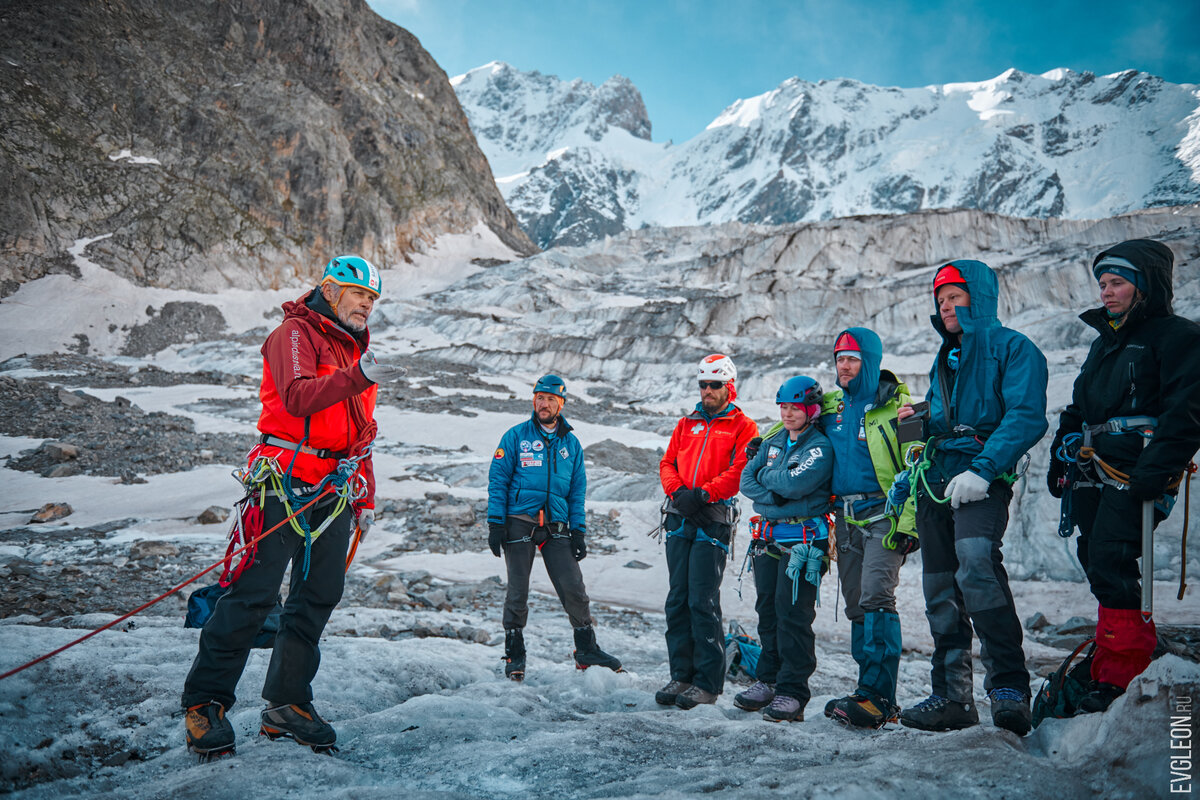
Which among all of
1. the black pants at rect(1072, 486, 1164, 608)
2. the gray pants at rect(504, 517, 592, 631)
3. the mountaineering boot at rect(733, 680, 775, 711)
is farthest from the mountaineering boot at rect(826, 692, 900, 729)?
the gray pants at rect(504, 517, 592, 631)

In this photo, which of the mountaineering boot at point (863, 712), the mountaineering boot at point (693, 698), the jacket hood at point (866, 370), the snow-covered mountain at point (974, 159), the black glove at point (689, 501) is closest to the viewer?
the mountaineering boot at point (863, 712)

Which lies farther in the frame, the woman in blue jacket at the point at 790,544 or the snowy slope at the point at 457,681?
the woman in blue jacket at the point at 790,544

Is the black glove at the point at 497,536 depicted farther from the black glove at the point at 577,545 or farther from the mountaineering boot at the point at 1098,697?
the mountaineering boot at the point at 1098,697

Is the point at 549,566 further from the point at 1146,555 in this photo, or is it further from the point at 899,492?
the point at 1146,555

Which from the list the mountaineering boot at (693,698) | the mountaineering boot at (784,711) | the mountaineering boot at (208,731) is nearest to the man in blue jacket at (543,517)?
the mountaineering boot at (693,698)

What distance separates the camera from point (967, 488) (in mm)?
3201

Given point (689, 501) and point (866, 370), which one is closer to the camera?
point (866, 370)

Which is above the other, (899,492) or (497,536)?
Answer: (899,492)

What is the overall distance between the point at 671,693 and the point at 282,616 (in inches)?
98.1

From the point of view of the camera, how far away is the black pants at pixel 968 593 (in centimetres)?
318

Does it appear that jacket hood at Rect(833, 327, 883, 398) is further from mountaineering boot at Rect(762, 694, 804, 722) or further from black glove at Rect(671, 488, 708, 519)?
mountaineering boot at Rect(762, 694, 804, 722)

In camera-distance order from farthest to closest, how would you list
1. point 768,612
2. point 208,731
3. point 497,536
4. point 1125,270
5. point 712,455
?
point 497,536, point 712,455, point 768,612, point 1125,270, point 208,731

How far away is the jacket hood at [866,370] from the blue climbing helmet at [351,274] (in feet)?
9.88

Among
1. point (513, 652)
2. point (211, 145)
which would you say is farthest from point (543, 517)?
point (211, 145)
